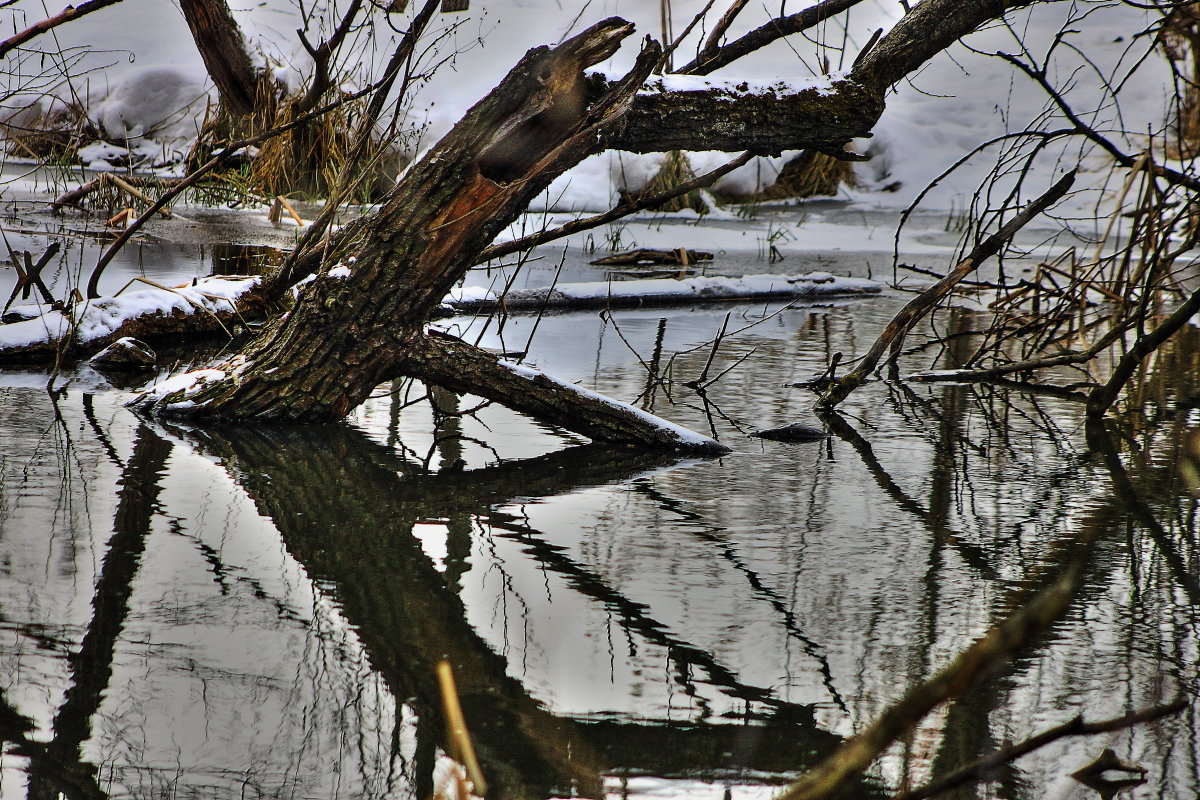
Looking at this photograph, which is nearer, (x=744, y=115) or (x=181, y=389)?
(x=744, y=115)

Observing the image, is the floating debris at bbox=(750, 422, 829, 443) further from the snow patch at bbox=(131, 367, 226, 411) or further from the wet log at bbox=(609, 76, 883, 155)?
the snow patch at bbox=(131, 367, 226, 411)

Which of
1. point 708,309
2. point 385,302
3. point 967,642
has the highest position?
point 708,309

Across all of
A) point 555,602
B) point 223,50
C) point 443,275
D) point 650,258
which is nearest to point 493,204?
point 443,275

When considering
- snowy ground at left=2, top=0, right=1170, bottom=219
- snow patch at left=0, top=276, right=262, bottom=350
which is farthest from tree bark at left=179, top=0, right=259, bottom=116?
snow patch at left=0, top=276, right=262, bottom=350

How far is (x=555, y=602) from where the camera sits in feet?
6.77

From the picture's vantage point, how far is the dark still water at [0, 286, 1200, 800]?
1.51 meters

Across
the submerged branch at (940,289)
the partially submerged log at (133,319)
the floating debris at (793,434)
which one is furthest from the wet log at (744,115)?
the partially submerged log at (133,319)

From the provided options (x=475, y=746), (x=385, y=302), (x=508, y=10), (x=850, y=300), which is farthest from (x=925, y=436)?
(x=508, y=10)

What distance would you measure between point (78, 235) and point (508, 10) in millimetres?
7243

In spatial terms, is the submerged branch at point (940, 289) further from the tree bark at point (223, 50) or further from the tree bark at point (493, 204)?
the tree bark at point (223, 50)

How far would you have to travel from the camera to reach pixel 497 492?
109 inches

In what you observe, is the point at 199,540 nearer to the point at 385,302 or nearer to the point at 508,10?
the point at 385,302

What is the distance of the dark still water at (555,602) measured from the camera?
1.51m

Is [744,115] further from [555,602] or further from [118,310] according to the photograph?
[118,310]
